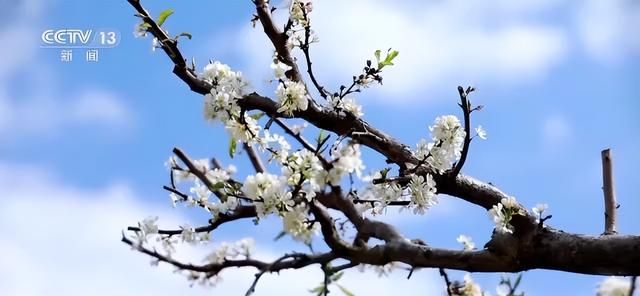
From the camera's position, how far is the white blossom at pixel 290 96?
186cm

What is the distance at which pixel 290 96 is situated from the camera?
1.87 meters

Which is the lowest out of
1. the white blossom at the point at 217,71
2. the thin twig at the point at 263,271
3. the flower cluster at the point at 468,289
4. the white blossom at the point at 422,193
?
the thin twig at the point at 263,271

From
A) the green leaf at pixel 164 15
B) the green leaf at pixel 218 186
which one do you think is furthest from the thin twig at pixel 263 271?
the green leaf at pixel 164 15

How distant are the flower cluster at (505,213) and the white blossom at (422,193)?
16cm

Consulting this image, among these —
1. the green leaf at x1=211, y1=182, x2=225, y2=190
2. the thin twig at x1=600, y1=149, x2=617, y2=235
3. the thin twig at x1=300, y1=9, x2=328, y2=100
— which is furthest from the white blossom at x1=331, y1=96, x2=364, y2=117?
the thin twig at x1=600, y1=149, x2=617, y2=235

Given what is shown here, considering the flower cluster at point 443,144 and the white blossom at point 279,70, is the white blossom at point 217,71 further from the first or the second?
the flower cluster at point 443,144

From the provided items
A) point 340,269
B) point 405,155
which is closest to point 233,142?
point 405,155

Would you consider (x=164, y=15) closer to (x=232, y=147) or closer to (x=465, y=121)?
(x=232, y=147)

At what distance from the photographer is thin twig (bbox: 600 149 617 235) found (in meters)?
2.00

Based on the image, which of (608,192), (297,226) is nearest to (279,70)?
(297,226)

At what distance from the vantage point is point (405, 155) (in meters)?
A: 2.05

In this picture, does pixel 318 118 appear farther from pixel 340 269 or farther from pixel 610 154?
pixel 610 154

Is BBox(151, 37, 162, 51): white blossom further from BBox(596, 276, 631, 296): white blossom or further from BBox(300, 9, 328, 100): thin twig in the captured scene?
BBox(596, 276, 631, 296): white blossom

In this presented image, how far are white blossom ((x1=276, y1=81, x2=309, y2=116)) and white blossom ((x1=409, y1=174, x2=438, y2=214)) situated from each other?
35 centimetres
